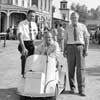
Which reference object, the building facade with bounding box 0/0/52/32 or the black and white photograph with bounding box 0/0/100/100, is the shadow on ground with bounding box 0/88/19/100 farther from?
the building facade with bounding box 0/0/52/32

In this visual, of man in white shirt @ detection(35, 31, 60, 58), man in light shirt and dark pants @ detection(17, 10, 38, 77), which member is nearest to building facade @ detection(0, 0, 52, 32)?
man in light shirt and dark pants @ detection(17, 10, 38, 77)

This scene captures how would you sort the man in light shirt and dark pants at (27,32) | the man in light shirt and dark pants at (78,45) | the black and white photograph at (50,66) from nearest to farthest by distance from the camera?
the black and white photograph at (50,66) < the man in light shirt and dark pants at (78,45) < the man in light shirt and dark pants at (27,32)

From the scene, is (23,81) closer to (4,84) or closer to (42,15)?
(4,84)

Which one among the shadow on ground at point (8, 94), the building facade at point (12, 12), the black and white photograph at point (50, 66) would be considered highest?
the building facade at point (12, 12)

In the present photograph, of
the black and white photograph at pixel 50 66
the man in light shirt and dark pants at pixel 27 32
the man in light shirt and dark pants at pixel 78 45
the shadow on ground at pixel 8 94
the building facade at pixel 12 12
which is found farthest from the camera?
the building facade at pixel 12 12

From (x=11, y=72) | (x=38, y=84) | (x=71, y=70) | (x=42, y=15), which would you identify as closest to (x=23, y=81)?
(x=38, y=84)

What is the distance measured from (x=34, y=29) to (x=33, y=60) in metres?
1.10

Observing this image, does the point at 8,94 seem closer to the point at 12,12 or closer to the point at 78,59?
the point at 78,59

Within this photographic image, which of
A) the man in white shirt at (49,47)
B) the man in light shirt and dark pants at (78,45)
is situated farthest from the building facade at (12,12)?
the man in white shirt at (49,47)

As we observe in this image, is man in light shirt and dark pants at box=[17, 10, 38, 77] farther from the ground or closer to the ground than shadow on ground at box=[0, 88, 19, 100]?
farther from the ground

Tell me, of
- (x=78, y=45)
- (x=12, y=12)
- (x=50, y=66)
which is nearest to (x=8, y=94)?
(x=50, y=66)

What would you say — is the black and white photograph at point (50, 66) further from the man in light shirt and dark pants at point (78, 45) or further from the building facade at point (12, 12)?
the building facade at point (12, 12)

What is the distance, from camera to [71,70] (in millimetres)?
7203

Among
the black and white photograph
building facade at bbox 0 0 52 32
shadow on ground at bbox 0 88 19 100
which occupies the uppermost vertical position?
building facade at bbox 0 0 52 32
